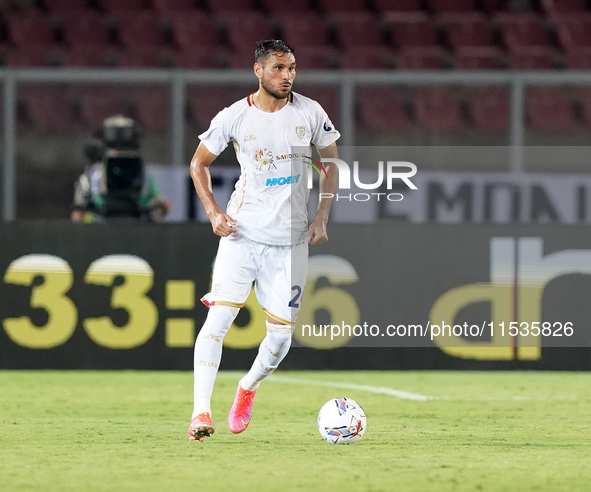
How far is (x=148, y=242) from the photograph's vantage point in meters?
8.96

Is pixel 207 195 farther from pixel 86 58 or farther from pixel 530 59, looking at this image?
pixel 530 59

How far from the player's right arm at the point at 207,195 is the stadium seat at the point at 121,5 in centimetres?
817

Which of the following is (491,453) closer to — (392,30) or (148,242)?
(148,242)

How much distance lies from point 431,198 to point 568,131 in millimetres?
2365

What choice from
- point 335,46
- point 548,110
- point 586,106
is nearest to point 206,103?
point 548,110

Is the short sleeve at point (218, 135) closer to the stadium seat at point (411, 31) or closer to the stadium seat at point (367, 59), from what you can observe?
the stadium seat at point (367, 59)

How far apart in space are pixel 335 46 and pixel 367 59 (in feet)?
2.09

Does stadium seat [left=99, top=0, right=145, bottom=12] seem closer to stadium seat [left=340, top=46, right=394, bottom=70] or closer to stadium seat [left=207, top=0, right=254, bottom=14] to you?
stadium seat [left=207, top=0, right=254, bottom=14]

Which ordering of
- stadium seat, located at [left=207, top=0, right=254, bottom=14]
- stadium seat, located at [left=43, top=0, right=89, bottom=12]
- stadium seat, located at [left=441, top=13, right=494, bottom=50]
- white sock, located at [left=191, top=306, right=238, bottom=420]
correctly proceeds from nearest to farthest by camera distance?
white sock, located at [left=191, top=306, right=238, bottom=420] < stadium seat, located at [left=441, top=13, right=494, bottom=50] < stadium seat, located at [left=43, top=0, right=89, bottom=12] < stadium seat, located at [left=207, top=0, right=254, bottom=14]

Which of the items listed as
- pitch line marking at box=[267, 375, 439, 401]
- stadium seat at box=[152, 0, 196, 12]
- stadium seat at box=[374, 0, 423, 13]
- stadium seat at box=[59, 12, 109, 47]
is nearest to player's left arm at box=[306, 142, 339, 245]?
pitch line marking at box=[267, 375, 439, 401]

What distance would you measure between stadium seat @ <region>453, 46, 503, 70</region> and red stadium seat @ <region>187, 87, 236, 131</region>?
405 cm

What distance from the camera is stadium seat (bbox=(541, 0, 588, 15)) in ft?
43.6

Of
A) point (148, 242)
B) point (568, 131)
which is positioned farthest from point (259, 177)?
point (568, 131)

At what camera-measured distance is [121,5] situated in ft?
44.2
